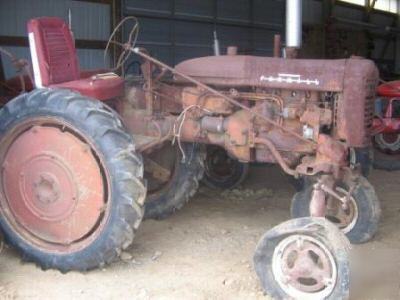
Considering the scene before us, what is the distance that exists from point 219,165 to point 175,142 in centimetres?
151

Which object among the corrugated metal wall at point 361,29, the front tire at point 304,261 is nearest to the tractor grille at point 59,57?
the front tire at point 304,261

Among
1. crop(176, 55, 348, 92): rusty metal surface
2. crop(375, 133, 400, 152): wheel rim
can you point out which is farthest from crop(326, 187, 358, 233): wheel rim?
crop(375, 133, 400, 152): wheel rim

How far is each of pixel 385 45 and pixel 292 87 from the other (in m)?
13.4

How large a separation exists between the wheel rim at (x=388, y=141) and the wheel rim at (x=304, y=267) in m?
4.56

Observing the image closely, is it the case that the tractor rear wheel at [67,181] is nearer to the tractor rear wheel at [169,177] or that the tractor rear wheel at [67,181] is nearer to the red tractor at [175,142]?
the red tractor at [175,142]

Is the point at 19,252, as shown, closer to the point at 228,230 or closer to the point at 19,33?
the point at 228,230

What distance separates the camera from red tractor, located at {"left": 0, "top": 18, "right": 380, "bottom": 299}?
3363 mm

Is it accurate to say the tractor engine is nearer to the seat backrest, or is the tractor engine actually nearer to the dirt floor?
the seat backrest

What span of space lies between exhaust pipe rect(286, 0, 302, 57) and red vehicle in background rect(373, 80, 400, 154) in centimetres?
236

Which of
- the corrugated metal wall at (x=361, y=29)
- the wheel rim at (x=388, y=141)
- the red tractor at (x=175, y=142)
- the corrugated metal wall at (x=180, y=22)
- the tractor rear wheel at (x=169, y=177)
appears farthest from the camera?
the corrugated metal wall at (x=361, y=29)

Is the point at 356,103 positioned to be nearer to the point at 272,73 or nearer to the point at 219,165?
the point at 272,73

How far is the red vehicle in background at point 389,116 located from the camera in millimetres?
7066

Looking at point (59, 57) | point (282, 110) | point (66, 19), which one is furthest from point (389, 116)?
point (59, 57)

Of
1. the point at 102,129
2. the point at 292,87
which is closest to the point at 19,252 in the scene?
the point at 102,129
